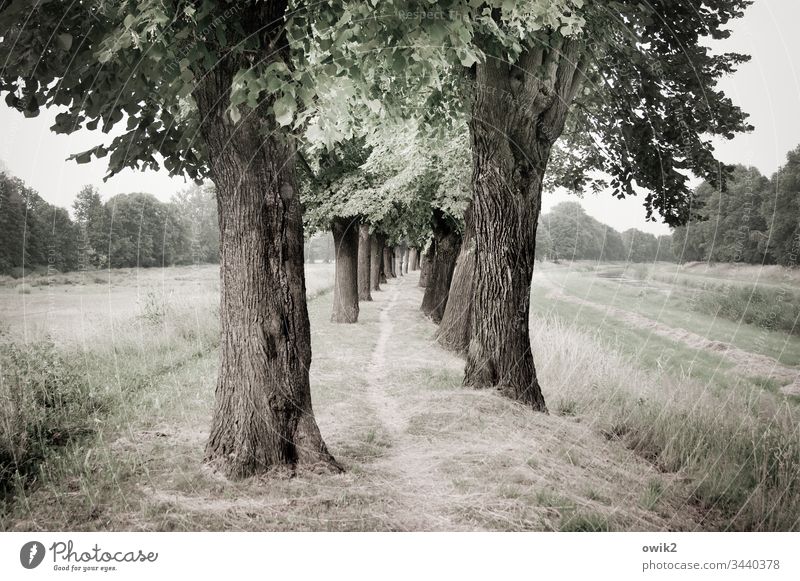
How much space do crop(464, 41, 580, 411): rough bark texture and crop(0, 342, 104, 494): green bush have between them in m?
4.59

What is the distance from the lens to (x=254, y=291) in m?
4.24

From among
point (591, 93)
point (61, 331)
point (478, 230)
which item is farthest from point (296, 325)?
point (591, 93)

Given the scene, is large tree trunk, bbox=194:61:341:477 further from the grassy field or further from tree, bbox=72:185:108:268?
tree, bbox=72:185:108:268

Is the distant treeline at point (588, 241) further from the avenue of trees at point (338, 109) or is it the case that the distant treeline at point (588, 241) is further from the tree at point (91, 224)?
the tree at point (91, 224)

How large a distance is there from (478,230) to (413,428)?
2840mm

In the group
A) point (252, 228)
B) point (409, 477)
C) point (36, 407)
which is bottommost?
point (409, 477)

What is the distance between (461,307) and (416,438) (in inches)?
249

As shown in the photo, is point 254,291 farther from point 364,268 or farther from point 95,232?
point 364,268

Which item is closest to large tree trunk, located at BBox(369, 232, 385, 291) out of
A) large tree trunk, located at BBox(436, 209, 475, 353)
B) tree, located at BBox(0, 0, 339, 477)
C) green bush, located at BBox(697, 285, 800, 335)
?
large tree trunk, located at BBox(436, 209, 475, 353)

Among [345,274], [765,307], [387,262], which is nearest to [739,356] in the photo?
[765,307]

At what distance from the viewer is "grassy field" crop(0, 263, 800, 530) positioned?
3.92 m

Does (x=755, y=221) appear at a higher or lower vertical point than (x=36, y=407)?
higher

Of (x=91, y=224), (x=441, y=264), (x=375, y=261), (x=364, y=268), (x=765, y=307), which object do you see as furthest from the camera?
(x=375, y=261)

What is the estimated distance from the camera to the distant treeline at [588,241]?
279 inches
